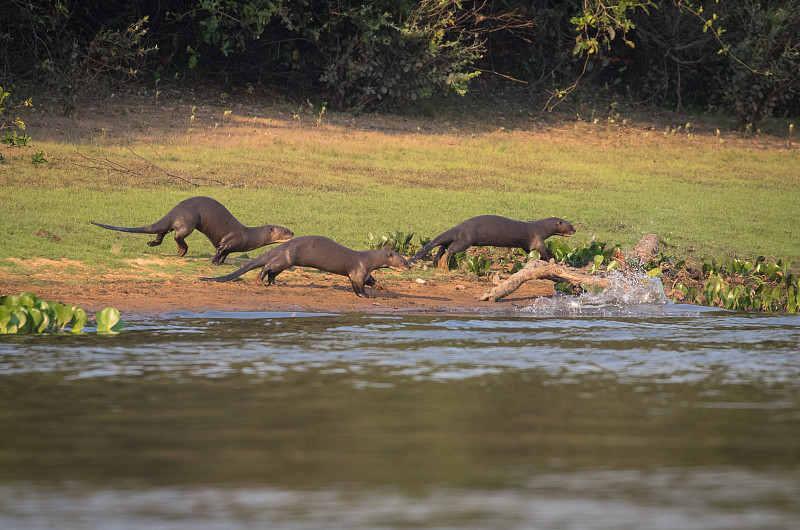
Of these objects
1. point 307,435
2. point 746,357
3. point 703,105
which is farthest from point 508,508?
point 703,105

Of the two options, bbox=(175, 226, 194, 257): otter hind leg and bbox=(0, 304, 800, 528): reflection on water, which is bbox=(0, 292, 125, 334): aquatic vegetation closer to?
bbox=(0, 304, 800, 528): reflection on water

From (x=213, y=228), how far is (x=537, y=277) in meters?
3.49

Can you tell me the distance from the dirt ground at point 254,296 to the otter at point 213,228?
0.45 metres

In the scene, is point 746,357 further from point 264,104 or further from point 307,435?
point 264,104

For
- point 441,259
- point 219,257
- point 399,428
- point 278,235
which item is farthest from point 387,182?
point 399,428

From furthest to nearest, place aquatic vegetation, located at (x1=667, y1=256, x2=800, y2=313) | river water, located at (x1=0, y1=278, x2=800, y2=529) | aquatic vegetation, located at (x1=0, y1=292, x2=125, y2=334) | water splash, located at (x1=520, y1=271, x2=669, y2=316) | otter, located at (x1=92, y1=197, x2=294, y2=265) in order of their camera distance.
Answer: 1. otter, located at (x1=92, y1=197, x2=294, y2=265)
2. aquatic vegetation, located at (x1=667, y1=256, x2=800, y2=313)
3. water splash, located at (x1=520, y1=271, x2=669, y2=316)
4. aquatic vegetation, located at (x1=0, y1=292, x2=125, y2=334)
5. river water, located at (x1=0, y1=278, x2=800, y2=529)

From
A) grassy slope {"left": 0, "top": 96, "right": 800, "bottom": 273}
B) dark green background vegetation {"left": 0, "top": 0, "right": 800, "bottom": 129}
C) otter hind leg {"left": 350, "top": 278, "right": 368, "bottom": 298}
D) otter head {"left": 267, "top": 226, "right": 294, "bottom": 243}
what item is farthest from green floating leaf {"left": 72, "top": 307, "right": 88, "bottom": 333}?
dark green background vegetation {"left": 0, "top": 0, "right": 800, "bottom": 129}

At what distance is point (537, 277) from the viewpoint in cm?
1096

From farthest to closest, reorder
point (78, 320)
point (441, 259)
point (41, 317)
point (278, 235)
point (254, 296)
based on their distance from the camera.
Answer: point (441, 259) → point (278, 235) → point (254, 296) → point (78, 320) → point (41, 317)

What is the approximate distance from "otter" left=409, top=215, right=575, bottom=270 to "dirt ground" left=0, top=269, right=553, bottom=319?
0.71 m

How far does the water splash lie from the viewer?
10.6 m

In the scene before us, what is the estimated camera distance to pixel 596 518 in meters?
3.60

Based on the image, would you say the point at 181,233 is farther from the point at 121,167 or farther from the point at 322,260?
the point at 121,167

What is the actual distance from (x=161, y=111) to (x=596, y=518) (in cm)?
1945
